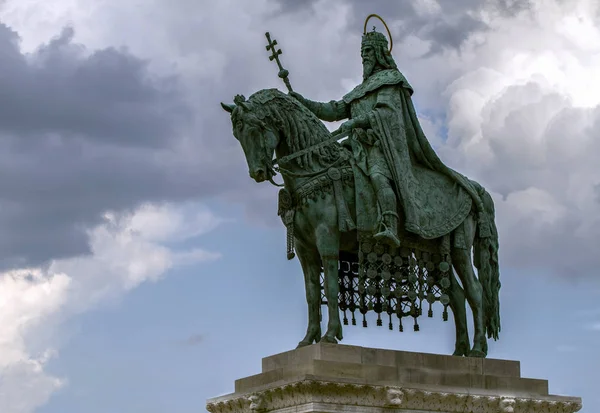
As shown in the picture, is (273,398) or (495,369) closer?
(273,398)

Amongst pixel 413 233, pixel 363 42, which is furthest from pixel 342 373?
pixel 363 42

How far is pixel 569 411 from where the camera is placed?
20156 millimetres

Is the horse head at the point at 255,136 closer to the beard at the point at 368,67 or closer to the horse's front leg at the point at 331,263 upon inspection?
the horse's front leg at the point at 331,263

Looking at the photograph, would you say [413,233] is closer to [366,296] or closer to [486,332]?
[366,296]

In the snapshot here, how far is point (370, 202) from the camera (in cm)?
1922

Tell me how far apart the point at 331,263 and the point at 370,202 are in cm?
113

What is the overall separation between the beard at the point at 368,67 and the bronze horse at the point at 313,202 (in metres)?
1.53

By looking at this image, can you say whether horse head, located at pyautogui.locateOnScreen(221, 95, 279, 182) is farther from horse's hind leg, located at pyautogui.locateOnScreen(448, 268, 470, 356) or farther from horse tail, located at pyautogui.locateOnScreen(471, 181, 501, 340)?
horse tail, located at pyautogui.locateOnScreen(471, 181, 501, 340)

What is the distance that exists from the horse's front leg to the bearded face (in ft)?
9.87

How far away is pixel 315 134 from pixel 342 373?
3902 mm

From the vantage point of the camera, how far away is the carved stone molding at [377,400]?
1781 centimetres

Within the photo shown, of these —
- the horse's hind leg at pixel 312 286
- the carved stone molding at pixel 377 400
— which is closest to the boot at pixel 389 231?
the horse's hind leg at pixel 312 286

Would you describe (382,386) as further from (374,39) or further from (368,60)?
(374,39)

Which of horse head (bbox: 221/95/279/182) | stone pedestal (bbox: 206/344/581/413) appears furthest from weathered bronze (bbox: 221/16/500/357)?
stone pedestal (bbox: 206/344/581/413)
